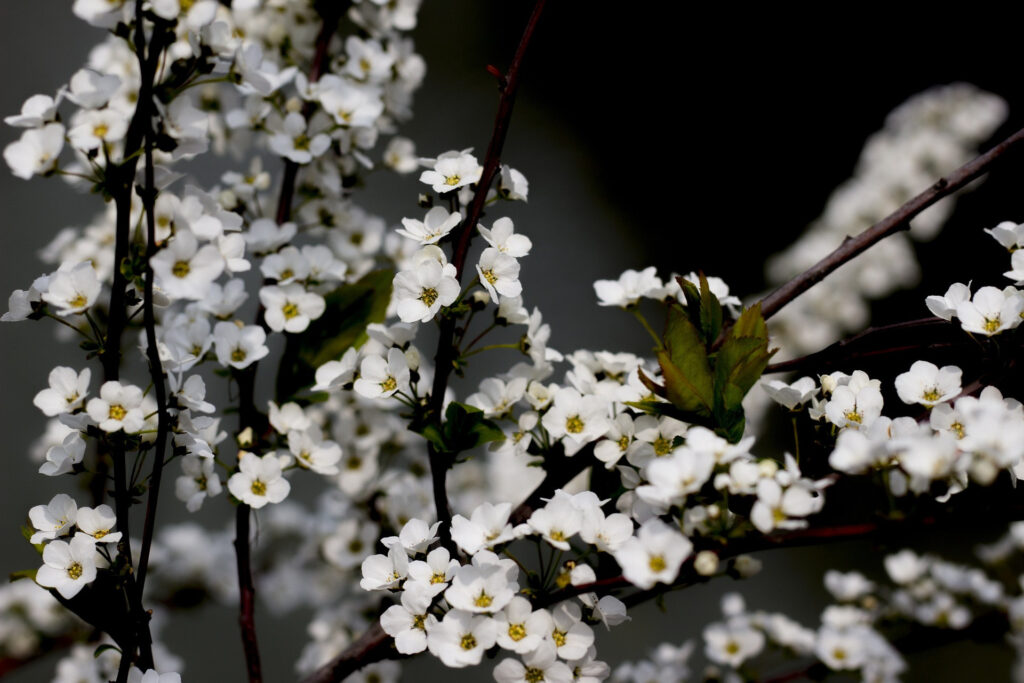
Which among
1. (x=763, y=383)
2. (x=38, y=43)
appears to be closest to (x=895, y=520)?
(x=763, y=383)

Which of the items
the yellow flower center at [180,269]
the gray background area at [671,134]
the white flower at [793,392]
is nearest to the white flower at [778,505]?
the white flower at [793,392]

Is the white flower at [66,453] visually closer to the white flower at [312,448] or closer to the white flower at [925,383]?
the white flower at [312,448]

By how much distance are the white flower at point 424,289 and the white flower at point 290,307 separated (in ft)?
0.63

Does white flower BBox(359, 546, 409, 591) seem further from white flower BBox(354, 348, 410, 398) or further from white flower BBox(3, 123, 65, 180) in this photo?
white flower BBox(3, 123, 65, 180)

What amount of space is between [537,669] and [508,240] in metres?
0.31

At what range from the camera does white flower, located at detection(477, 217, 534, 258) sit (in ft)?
2.06

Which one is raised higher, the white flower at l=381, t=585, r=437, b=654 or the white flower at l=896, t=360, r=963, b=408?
the white flower at l=896, t=360, r=963, b=408

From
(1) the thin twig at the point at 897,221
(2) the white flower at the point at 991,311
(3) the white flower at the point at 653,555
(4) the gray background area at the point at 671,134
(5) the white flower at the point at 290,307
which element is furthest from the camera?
(4) the gray background area at the point at 671,134

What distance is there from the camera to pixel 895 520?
0.46 m

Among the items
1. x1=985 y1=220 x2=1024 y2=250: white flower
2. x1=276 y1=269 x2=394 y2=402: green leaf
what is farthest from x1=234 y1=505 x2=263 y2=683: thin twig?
x1=985 y1=220 x2=1024 y2=250: white flower

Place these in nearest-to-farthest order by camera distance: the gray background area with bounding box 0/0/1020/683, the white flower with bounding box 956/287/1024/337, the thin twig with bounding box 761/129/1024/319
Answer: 1. the white flower with bounding box 956/287/1024/337
2. the thin twig with bounding box 761/129/1024/319
3. the gray background area with bounding box 0/0/1020/683

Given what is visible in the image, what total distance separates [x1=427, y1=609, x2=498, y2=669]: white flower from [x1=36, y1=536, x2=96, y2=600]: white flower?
235 millimetres

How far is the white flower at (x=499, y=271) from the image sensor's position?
607 mm

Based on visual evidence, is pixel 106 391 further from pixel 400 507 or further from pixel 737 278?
pixel 737 278
